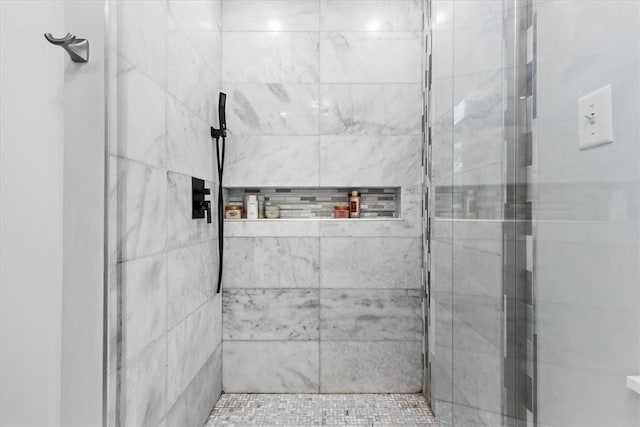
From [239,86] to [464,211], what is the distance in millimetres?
1483

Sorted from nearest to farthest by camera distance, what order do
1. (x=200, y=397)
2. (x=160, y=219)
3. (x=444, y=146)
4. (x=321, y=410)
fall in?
(x=160, y=219) < (x=444, y=146) < (x=200, y=397) < (x=321, y=410)

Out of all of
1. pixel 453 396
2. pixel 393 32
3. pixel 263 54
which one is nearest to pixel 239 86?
pixel 263 54

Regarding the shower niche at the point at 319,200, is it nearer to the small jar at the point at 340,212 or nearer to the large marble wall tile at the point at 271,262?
the small jar at the point at 340,212

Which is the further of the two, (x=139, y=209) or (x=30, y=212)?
(x=139, y=209)

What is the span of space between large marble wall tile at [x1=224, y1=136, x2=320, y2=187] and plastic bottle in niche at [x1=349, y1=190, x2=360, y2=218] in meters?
0.23

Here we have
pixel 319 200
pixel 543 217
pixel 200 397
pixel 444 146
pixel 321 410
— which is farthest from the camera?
pixel 319 200

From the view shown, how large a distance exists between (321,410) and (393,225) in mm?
1029

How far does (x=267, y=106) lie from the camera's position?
211 centimetres

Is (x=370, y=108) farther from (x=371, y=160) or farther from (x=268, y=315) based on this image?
(x=268, y=315)

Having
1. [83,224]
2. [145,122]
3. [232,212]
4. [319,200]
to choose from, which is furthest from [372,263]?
[83,224]

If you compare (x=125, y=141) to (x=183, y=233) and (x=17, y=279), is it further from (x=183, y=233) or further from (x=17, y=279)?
(x=183, y=233)

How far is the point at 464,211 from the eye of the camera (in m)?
1.15

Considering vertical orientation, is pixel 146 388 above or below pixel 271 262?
below

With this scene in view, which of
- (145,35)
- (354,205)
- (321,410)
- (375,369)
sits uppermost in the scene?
(145,35)
